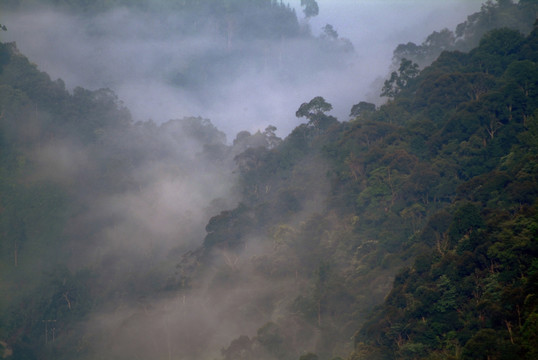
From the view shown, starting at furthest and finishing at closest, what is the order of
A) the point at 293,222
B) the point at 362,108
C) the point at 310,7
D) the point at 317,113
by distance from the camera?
the point at 310,7
the point at 317,113
the point at 362,108
the point at 293,222

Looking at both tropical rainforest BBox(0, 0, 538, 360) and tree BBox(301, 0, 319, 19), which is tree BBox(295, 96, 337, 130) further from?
tree BBox(301, 0, 319, 19)

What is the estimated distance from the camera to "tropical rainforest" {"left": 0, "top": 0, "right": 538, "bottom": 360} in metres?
23.3

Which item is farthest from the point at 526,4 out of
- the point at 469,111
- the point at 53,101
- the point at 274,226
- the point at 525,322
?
the point at 53,101

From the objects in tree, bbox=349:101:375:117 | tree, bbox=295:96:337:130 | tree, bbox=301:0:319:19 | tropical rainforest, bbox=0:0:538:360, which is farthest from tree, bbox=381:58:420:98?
tree, bbox=301:0:319:19

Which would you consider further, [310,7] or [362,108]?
[310,7]

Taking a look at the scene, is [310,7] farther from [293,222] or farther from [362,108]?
[293,222]

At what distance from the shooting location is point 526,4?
5241cm

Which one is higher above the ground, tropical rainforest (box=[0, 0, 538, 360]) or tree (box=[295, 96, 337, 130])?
tree (box=[295, 96, 337, 130])

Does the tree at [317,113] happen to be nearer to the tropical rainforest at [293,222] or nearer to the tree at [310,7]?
the tropical rainforest at [293,222]

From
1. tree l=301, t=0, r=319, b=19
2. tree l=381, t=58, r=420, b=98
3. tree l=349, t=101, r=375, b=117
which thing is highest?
tree l=301, t=0, r=319, b=19

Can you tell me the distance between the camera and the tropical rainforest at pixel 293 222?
23.3m

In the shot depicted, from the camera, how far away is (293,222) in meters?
47.2

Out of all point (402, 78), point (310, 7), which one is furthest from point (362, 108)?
point (310, 7)

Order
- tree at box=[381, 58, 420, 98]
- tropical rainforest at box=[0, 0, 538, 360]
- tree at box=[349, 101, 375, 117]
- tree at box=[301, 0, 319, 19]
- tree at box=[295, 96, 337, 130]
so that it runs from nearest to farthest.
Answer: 1. tropical rainforest at box=[0, 0, 538, 360]
2. tree at box=[381, 58, 420, 98]
3. tree at box=[349, 101, 375, 117]
4. tree at box=[295, 96, 337, 130]
5. tree at box=[301, 0, 319, 19]
